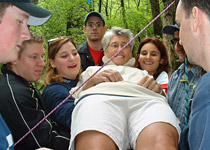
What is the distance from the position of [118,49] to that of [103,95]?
0.94 metres

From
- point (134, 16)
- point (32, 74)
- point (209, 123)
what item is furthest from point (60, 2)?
point (209, 123)

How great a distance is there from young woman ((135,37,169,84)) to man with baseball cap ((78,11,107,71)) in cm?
68

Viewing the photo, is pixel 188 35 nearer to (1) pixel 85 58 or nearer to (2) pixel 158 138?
(2) pixel 158 138

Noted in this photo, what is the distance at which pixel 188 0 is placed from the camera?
1204 mm

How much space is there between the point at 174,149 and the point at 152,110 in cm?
39

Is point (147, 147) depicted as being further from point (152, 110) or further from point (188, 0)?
point (188, 0)

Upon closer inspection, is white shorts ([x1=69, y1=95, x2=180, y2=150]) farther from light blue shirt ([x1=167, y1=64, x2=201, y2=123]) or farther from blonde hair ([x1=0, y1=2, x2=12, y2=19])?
blonde hair ([x1=0, y1=2, x2=12, y2=19])

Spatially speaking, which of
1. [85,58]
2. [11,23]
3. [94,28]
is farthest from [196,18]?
[94,28]

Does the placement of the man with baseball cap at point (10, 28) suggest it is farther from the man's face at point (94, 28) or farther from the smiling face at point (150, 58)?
the man's face at point (94, 28)

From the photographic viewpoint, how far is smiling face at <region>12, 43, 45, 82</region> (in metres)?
2.10

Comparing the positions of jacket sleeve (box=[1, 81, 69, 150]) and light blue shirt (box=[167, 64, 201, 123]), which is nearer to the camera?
jacket sleeve (box=[1, 81, 69, 150])

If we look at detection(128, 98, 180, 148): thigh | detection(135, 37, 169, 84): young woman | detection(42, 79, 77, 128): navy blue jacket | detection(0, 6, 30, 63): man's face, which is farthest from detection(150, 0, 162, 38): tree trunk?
detection(0, 6, 30, 63): man's face

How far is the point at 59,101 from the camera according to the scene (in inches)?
85.8

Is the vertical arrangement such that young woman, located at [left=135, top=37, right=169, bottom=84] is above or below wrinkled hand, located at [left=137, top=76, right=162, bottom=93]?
above
